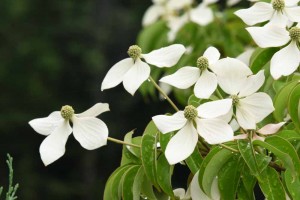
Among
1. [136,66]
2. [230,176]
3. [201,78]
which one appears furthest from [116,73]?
[230,176]

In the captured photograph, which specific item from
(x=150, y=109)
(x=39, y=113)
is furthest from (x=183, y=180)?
(x=39, y=113)

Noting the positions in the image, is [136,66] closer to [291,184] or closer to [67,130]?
[67,130]

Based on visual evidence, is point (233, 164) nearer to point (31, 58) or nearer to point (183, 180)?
point (183, 180)

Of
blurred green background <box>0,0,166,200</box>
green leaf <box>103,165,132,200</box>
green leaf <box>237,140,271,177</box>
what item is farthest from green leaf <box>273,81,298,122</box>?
blurred green background <box>0,0,166,200</box>

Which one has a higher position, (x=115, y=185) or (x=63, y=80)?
(x=63, y=80)

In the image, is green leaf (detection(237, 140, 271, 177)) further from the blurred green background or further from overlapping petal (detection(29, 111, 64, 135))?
the blurred green background

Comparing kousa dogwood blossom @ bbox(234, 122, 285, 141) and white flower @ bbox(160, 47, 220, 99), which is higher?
white flower @ bbox(160, 47, 220, 99)
